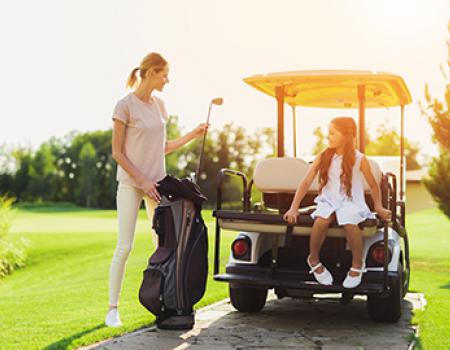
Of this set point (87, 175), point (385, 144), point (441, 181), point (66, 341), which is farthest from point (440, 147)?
point (385, 144)

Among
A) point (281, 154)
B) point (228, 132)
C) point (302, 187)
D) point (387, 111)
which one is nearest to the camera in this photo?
point (302, 187)

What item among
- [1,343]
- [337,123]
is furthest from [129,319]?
[337,123]

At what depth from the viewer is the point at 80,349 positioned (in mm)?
5336

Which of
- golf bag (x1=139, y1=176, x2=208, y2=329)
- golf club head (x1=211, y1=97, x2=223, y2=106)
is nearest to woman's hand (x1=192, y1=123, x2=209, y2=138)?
golf club head (x1=211, y1=97, x2=223, y2=106)

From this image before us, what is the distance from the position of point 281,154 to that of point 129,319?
1976mm

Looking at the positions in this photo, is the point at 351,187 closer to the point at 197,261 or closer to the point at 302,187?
the point at 302,187

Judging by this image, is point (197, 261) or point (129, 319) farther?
point (129, 319)

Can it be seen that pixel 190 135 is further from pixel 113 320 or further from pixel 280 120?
pixel 113 320

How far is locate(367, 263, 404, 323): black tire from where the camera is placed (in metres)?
6.39

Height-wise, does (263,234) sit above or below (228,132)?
below

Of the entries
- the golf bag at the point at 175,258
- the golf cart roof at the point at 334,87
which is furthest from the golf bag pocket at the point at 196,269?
the golf cart roof at the point at 334,87

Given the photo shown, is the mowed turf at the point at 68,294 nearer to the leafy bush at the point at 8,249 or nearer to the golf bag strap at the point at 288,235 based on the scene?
the leafy bush at the point at 8,249

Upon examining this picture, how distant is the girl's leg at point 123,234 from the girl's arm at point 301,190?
112 centimetres

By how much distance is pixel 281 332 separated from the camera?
6.17m
